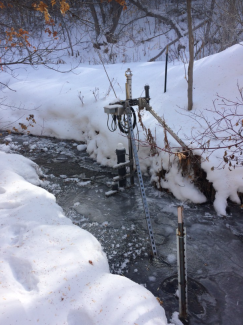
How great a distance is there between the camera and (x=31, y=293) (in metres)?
2.01

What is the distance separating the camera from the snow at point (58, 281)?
187 centimetres

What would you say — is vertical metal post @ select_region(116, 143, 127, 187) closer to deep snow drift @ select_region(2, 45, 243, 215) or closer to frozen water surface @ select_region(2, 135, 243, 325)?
frozen water surface @ select_region(2, 135, 243, 325)

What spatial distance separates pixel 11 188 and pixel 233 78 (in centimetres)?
529

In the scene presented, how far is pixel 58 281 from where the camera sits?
2168 mm

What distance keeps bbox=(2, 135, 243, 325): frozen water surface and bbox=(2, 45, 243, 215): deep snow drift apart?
16.2 inches

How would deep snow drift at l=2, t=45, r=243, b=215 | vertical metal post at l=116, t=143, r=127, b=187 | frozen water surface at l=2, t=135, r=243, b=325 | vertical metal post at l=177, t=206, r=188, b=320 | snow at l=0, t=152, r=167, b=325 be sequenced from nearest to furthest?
1. snow at l=0, t=152, r=167, b=325
2. vertical metal post at l=177, t=206, r=188, b=320
3. frozen water surface at l=2, t=135, r=243, b=325
4. deep snow drift at l=2, t=45, r=243, b=215
5. vertical metal post at l=116, t=143, r=127, b=187

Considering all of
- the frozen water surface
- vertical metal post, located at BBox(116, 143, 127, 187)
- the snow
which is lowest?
the frozen water surface

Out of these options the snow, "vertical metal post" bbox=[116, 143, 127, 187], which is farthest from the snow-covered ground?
"vertical metal post" bbox=[116, 143, 127, 187]

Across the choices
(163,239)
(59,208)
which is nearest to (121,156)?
(59,208)

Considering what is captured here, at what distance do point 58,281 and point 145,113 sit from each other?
519 cm

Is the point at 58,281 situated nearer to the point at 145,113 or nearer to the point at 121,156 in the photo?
the point at 121,156

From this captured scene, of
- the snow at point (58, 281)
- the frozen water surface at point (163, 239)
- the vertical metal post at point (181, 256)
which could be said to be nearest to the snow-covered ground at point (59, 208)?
the snow at point (58, 281)

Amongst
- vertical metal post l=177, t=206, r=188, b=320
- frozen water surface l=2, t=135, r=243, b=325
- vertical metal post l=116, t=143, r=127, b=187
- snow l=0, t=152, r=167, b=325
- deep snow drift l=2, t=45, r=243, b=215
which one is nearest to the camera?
snow l=0, t=152, r=167, b=325

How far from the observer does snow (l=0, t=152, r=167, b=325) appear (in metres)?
1.87
